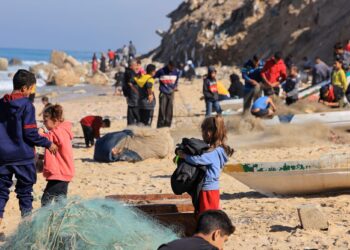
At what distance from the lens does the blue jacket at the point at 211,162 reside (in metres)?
6.21

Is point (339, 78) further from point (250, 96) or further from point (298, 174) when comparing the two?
point (298, 174)

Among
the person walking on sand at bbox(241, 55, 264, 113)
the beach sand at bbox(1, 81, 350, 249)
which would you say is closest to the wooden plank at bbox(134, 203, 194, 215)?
the beach sand at bbox(1, 81, 350, 249)

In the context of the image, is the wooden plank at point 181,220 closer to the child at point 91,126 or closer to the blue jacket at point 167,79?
the child at point 91,126

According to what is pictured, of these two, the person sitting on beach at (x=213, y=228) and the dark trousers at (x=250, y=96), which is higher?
the dark trousers at (x=250, y=96)

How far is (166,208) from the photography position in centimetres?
698

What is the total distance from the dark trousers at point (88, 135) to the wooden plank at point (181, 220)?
769cm

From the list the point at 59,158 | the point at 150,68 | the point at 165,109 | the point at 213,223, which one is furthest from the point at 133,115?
the point at 213,223

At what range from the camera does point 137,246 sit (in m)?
5.34

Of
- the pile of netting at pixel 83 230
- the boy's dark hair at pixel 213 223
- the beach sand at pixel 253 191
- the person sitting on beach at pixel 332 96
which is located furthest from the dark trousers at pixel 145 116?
the boy's dark hair at pixel 213 223

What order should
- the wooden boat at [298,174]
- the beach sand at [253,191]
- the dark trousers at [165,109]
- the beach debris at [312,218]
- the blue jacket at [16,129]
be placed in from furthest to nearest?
the dark trousers at [165,109] → the wooden boat at [298,174] → the beach debris at [312,218] → the beach sand at [253,191] → the blue jacket at [16,129]

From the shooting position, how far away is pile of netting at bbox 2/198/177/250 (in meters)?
5.21

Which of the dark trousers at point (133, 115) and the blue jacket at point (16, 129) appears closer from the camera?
the blue jacket at point (16, 129)

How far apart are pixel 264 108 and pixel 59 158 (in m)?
7.45

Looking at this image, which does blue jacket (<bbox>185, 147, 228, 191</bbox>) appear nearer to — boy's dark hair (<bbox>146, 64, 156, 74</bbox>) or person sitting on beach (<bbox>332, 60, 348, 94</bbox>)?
boy's dark hair (<bbox>146, 64, 156, 74</bbox>)
